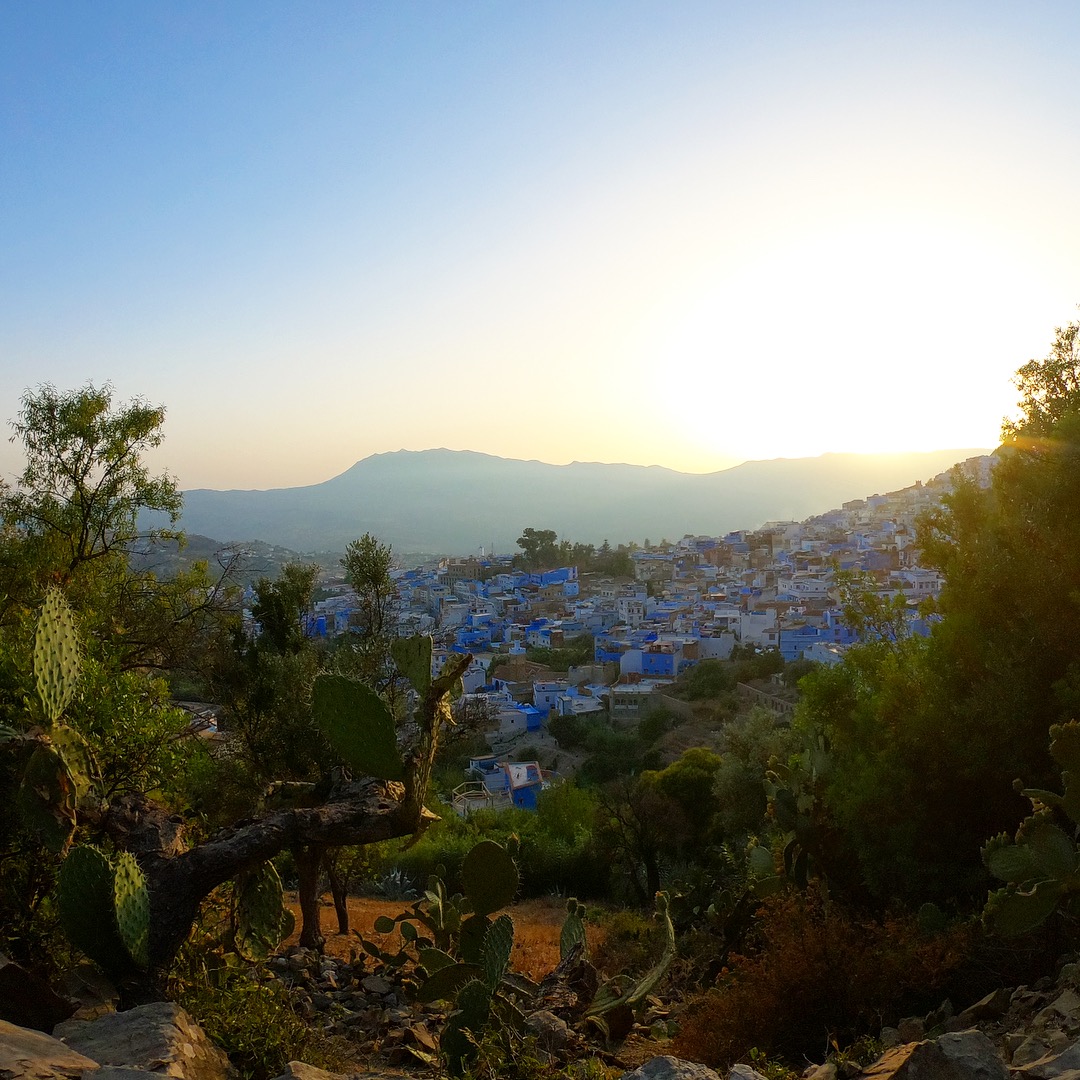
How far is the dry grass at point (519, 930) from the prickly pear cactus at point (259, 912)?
2671mm

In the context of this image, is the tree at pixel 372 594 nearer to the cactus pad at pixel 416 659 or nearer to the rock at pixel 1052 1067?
the cactus pad at pixel 416 659

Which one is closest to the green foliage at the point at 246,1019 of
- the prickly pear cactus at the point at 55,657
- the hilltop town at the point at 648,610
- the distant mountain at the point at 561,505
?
the prickly pear cactus at the point at 55,657

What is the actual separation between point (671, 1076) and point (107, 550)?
6810 mm

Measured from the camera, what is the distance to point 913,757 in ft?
17.4

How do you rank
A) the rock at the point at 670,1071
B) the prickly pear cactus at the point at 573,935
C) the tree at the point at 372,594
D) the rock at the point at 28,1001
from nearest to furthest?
the rock at the point at 670,1071 < the rock at the point at 28,1001 < the prickly pear cactus at the point at 573,935 < the tree at the point at 372,594

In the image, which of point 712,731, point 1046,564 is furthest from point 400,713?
point 712,731

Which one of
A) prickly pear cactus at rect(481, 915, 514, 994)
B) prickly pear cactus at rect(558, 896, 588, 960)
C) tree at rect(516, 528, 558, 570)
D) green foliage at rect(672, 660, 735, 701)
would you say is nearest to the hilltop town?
green foliage at rect(672, 660, 735, 701)

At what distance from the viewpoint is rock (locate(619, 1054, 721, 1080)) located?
2490 mm

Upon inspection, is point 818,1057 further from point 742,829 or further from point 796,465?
point 796,465

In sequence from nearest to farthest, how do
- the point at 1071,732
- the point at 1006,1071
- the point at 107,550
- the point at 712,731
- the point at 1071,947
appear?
the point at 1006,1071
the point at 1071,732
the point at 1071,947
the point at 107,550
the point at 712,731

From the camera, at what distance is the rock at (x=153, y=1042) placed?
2.65m

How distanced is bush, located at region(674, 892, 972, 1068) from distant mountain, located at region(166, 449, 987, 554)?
118680mm

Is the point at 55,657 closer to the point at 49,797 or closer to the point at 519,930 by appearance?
the point at 49,797

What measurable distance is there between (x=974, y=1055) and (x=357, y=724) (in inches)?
97.3
